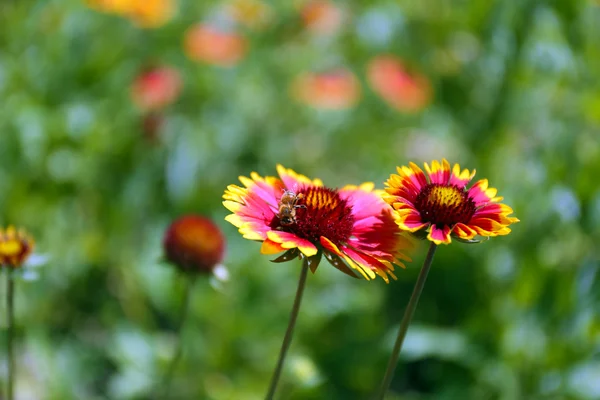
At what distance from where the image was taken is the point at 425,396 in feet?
6.68

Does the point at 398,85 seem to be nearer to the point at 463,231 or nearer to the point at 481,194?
the point at 481,194

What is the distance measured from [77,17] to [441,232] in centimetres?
197

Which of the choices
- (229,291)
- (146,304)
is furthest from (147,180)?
(229,291)

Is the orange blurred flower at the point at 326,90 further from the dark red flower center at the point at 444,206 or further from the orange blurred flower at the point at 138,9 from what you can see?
the dark red flower center at the point at 444,206

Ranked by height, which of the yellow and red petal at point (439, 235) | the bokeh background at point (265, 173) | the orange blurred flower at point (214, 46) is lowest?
the yellow and red petal at point (439, 235)

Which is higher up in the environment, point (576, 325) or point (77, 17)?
point (77, 17)

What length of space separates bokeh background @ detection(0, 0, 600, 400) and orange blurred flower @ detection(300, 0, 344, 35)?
0.9 inches

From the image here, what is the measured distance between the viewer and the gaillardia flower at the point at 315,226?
81cm

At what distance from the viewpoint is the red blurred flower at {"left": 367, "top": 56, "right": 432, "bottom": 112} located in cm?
288

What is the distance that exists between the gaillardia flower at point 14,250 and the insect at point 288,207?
409mm

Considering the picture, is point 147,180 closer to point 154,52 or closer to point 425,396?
point 154,52

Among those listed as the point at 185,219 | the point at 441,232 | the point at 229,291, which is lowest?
the point at 441,232

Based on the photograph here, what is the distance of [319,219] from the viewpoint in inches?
34.2

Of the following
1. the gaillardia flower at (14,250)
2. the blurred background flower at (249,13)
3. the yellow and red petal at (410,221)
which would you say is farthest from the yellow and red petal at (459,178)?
the blurred background flower at (249,13)
